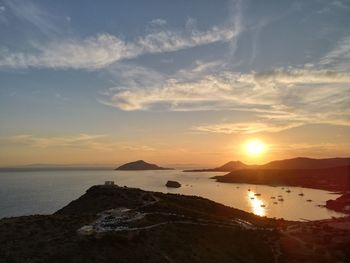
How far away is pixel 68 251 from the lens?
5506 cm

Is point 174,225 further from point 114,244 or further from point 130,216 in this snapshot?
point 114,244

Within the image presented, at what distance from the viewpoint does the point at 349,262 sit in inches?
2815

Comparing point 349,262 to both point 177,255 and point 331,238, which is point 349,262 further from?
point 177,255

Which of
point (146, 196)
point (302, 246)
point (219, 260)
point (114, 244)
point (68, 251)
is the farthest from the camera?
point (146, 196)

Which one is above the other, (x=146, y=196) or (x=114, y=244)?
(x=146, y=196)

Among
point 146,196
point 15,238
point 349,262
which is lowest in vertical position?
point 349,262

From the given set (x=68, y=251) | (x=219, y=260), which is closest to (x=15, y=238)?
(x=68, y=251)

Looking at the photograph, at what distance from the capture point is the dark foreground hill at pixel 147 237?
56.7 metres

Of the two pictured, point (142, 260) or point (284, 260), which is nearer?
point (142, 260)

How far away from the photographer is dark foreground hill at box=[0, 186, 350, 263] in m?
56.7

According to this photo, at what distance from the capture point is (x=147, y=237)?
64.2 metres

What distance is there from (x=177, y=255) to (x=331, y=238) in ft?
121

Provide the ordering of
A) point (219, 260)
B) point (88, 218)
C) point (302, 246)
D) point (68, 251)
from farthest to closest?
1. point (302, 246)
2. point (88, 218)
3. point (219, 260)
4. point (68, 251)

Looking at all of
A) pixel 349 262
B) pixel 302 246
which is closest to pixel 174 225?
pixel 302 246
